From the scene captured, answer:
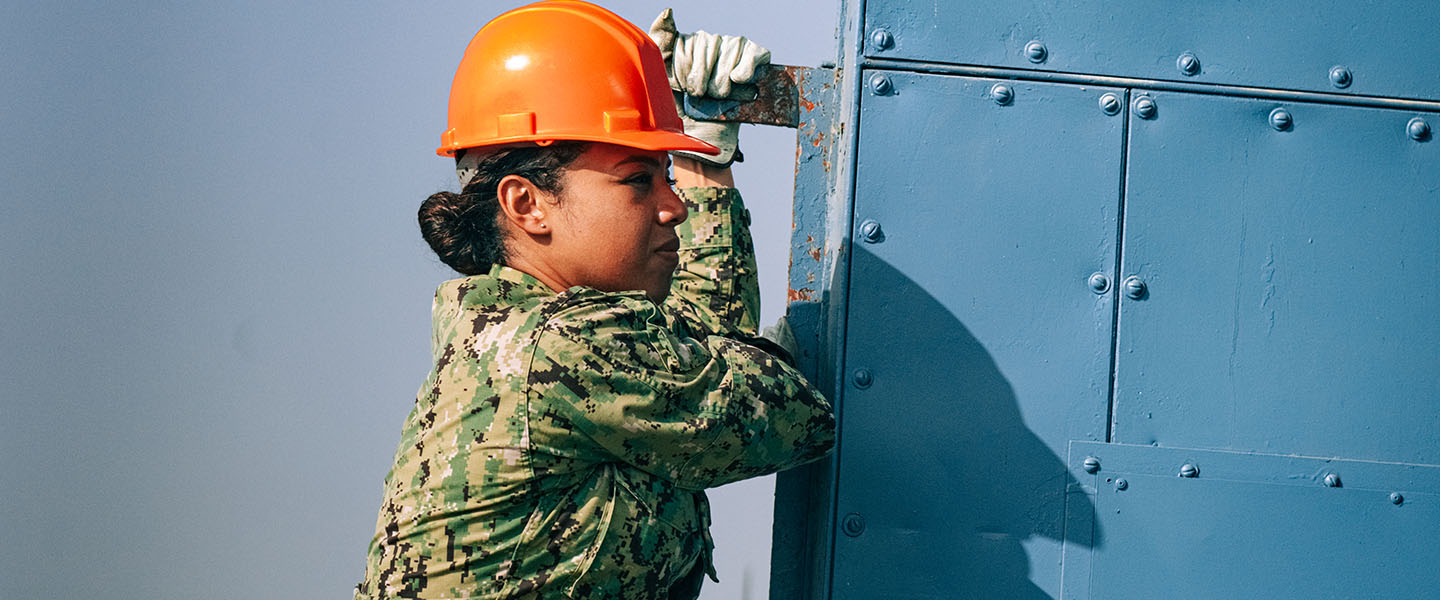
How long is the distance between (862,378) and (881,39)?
0.57 meters

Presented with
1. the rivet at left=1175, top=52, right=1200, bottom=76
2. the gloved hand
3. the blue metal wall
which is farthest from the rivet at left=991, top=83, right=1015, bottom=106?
the gloved hand

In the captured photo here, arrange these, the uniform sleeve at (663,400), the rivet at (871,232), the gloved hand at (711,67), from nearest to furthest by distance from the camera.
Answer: the uniform sleeve at (663,400)
the rivet at (871,232)
the gloved hand at (711,67)

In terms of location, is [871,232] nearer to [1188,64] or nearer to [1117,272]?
[1117,272]

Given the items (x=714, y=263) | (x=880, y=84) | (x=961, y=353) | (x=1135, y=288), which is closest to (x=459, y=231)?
(x=714, y=263)

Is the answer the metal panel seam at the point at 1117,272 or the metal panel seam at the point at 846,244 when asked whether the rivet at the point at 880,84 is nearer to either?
the metal panel seam at the point at 846,244

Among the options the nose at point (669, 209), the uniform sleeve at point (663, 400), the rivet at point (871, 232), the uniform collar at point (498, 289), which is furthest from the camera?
the rivet at point (871, 232)

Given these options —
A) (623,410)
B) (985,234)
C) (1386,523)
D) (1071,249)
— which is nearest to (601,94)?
(623,410)

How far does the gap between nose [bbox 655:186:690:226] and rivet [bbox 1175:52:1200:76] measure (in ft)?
2.91

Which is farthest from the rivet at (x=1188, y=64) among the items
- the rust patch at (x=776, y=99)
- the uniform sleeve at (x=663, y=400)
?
the uniform sleeve at (x=663, y=400)

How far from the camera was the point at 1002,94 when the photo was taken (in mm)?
2074

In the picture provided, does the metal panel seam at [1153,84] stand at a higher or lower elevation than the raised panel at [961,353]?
higher

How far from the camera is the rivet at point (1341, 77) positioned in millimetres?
2086

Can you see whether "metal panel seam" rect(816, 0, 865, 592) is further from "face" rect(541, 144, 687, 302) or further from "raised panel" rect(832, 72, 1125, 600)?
"face" rect(541, 144, 687, 302)

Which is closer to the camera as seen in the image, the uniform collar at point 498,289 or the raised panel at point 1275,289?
the uniform collar at point 498,289
